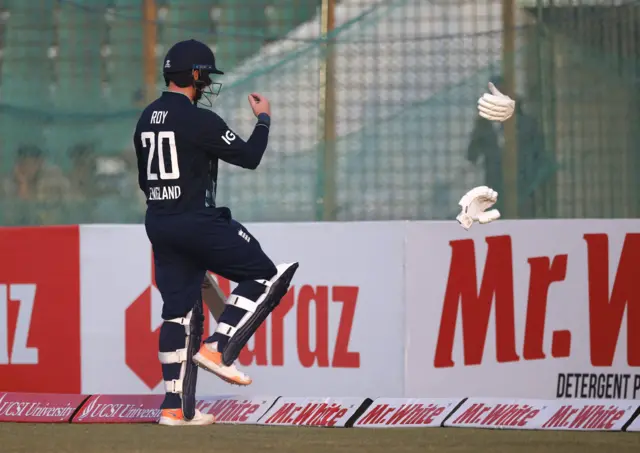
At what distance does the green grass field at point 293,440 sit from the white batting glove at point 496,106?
1.73m

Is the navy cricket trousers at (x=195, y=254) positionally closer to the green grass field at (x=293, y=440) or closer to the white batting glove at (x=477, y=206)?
the green grass field at (x=293, y=440)

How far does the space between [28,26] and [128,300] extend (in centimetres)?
167

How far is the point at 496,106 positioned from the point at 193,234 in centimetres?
182

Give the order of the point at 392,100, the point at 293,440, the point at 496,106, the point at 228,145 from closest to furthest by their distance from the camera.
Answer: the point at 293,440 → the point at 228,145 → the point at 496,106 → the point at 392,100

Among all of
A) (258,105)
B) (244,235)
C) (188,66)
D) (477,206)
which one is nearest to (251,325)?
(244,235)

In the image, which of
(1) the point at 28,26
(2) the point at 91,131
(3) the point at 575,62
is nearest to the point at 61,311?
(2) the point at 91,131

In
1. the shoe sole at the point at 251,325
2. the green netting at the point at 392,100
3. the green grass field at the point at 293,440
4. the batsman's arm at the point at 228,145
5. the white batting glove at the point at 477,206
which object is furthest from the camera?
the green netting at the point at 392,100

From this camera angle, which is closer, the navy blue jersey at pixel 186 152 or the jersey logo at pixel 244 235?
the navy blue jersey at pixel 186 152

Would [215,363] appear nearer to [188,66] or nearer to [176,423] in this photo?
[176,423]

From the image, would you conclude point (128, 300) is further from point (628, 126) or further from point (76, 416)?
point (628, 126)

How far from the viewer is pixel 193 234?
6473mm

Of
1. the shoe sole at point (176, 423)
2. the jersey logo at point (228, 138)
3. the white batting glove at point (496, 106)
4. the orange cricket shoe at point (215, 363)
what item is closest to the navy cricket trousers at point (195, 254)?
the orange cricket shoe at point (215, 363)

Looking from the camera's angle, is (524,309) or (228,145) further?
(524,309)

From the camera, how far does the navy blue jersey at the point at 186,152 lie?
6461mm
